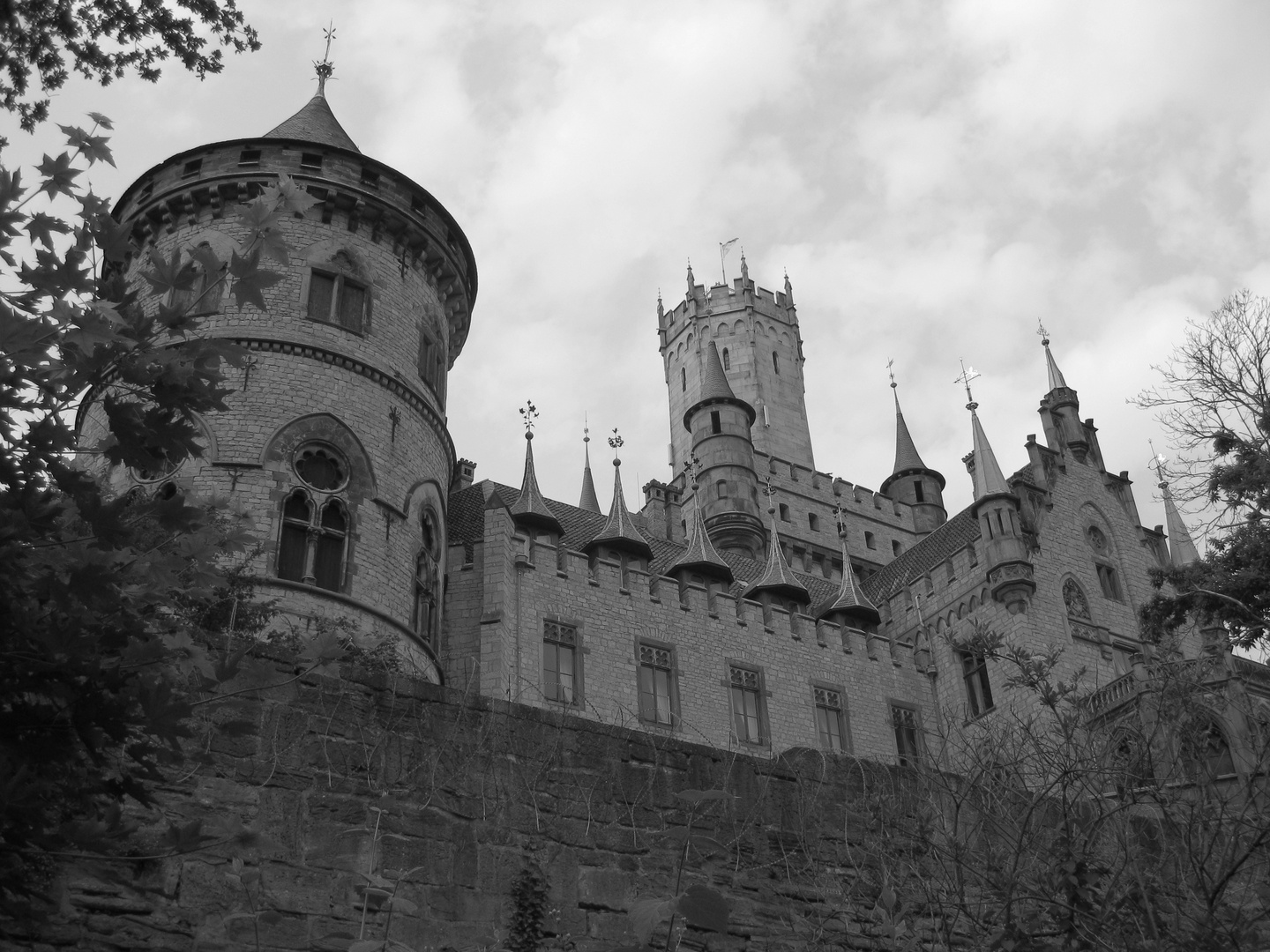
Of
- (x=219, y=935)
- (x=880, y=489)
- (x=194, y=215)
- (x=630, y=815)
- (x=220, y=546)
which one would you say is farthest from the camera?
(x=880, y=489)

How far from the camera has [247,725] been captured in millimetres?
4758

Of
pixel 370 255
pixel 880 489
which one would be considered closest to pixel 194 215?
pixel 370 255

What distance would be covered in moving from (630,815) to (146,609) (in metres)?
3.59

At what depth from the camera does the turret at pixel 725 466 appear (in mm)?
38438

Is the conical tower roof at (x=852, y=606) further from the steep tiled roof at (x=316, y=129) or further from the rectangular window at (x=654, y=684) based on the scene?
the steep tiled roof at (x=316, y=129)

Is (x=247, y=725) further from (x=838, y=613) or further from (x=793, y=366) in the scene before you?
(x=793, y=366)

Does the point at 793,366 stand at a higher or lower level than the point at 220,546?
higher

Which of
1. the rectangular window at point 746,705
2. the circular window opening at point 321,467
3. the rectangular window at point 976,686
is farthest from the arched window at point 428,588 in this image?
the rectangular window at point 976,686

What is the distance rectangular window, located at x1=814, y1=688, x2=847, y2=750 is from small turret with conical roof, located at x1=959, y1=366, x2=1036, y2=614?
5332 mm

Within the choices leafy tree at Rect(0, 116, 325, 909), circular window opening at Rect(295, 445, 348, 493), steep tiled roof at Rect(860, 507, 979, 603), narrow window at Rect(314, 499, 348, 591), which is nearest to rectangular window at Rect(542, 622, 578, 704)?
narrow window at Rect(314, 499, 348, 591)

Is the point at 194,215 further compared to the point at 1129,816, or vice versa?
the point at 194,215

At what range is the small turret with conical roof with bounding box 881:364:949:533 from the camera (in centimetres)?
4731

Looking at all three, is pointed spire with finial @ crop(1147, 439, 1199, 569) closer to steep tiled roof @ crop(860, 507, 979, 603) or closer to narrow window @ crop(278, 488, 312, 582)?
steep tiled roof @ crop(860, 507, 979, 603)

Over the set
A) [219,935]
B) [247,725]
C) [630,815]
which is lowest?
[219,935]
